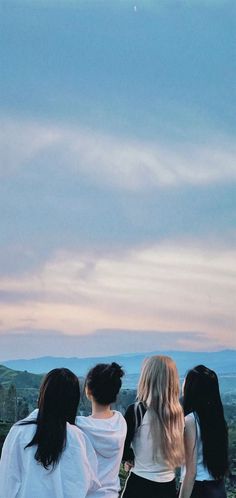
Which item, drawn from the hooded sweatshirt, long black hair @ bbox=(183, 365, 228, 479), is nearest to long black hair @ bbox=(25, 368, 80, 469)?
the hooded sweatshirt

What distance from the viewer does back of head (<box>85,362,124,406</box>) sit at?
15.7 ft

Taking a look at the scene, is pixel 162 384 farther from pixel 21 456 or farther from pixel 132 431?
pixel 21 456

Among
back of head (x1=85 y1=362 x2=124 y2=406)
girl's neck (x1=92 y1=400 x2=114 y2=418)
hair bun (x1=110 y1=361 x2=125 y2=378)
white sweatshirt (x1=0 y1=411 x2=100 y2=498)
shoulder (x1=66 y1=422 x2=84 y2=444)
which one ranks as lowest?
white sweatshirt (x1=0 y1=411 x2=100 y2=498)

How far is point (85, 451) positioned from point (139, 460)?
866mm

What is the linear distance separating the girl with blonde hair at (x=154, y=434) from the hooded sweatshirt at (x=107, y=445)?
0.29 metres

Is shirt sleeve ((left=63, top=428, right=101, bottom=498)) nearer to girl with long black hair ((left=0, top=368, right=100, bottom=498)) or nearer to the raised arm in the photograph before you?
girl with long black hair ((left=0, top=368, right=100, bottom=498))

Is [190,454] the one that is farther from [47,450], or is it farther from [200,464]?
[47,450]

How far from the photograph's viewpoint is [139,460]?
5.23m

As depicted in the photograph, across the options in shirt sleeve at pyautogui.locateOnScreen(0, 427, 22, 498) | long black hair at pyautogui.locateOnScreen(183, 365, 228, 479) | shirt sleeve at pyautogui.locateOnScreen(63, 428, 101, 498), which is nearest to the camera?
shirt sleeve at pyautogui.locateOnScreen(0, 427, 22, 498)

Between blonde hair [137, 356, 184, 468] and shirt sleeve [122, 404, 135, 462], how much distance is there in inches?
5.4

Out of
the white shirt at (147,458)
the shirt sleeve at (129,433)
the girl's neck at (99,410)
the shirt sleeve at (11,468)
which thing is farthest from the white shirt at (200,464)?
the shirt sleeve at (11,468)

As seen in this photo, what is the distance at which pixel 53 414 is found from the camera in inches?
168

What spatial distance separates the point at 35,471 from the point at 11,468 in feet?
0.50

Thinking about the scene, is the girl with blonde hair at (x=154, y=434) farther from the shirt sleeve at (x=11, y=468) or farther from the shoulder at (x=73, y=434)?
the shirt sleeve at (x=11, y=468)
